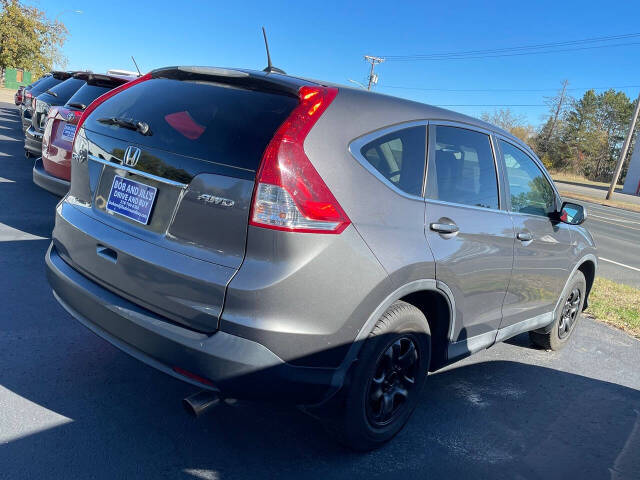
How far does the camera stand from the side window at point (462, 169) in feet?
9.93

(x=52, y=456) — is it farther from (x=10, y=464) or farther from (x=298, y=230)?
(x=298, y=230)

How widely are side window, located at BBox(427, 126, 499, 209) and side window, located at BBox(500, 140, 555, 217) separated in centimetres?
26

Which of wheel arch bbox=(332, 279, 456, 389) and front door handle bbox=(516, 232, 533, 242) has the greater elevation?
front door handle bbox=(516, 232, 533, 242)

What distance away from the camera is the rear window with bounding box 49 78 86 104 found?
8477 mm

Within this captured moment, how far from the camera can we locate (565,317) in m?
4.97

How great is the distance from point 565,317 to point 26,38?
52.2 meters

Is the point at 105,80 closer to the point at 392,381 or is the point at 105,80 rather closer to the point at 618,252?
the point at 392,381

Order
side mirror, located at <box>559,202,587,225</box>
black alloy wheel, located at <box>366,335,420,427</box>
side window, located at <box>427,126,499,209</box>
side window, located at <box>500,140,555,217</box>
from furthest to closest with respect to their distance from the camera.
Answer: side mirror, located at <box>559,202,587,225</box> → side window, located at <box>500,140,555,217</box> → side window, located at <box>427,126,499,209</box> → black alloy wheel, located at <box>366,335,420,427</box>

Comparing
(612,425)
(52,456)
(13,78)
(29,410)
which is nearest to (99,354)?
(29,410)

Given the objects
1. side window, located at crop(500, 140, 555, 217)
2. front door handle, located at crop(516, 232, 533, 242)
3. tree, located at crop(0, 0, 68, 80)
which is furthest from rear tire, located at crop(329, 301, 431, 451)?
tree, located at crop(0, 0, 68, 80)

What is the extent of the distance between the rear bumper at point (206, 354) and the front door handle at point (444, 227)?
95 centimetres

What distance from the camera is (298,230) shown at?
225 centimetres

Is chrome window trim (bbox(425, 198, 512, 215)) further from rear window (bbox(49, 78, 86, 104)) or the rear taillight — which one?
rear window (bbox(49, 78, 86, 104))

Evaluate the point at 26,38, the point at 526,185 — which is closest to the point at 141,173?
the point at 526,185
